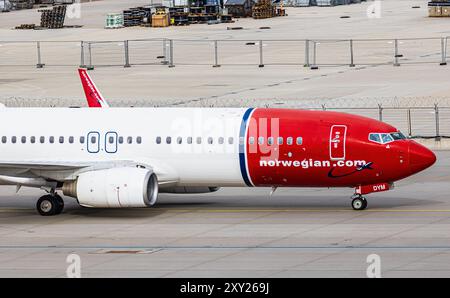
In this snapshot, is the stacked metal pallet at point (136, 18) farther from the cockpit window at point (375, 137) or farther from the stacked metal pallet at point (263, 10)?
the cockpit window at point (375, 137)

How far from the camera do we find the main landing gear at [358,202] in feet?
140

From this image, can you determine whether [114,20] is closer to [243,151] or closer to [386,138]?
[243,151]

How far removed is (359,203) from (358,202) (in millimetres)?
54

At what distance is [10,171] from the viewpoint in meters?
43.1

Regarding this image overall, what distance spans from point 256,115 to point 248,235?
202 inches

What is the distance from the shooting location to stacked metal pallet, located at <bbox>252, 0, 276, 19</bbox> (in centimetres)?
12194

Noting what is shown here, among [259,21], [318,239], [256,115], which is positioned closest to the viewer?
[318,239]

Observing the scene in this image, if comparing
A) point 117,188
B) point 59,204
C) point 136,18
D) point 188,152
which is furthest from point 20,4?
point 117,188

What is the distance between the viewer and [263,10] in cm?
12212

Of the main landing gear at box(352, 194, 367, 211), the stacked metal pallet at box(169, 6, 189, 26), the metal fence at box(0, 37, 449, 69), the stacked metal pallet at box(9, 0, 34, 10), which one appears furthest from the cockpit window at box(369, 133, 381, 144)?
the stacked metal pallet at box(9, 0, 34, 10)

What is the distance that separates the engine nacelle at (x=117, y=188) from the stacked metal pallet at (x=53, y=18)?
7573 cm

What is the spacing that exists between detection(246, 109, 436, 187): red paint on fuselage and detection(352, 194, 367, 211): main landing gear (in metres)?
0.63
